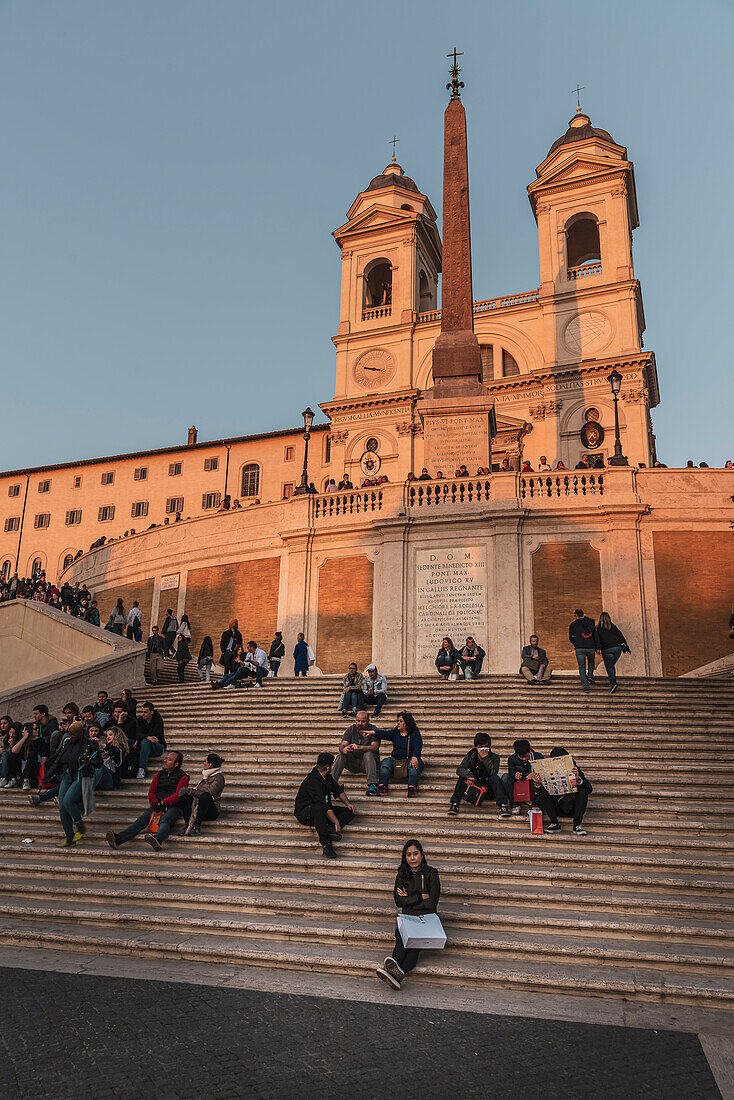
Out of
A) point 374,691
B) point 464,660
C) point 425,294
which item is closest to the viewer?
point 374,691

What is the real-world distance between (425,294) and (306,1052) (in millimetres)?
39963

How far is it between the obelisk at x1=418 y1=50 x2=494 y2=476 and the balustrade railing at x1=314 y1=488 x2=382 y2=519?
219 centimetres

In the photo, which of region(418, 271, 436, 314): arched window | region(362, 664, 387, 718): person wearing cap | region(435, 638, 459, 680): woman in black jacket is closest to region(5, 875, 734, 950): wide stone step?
region(362, 664, 387, 718): person wearing cap

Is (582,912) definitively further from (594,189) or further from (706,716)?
(594,189)

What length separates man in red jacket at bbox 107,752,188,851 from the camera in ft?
33.0

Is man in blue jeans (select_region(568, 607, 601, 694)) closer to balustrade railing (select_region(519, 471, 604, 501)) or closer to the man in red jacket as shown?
balustrade railing (select_region(519, 471, 604, 501))

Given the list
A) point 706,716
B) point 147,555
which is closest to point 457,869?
point 706,716

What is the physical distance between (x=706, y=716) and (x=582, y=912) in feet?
20.8

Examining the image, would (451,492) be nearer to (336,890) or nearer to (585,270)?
(336,890)

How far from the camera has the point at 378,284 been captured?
4244 centimetres

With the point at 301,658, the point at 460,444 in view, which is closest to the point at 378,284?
the point at 460,444

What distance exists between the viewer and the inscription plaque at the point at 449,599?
66.0 ft

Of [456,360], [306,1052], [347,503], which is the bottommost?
[306,1052]

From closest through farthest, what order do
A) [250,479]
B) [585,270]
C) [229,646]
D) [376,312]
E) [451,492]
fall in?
[229,646], [451,492], [585,270], [376,312], [250,479]
